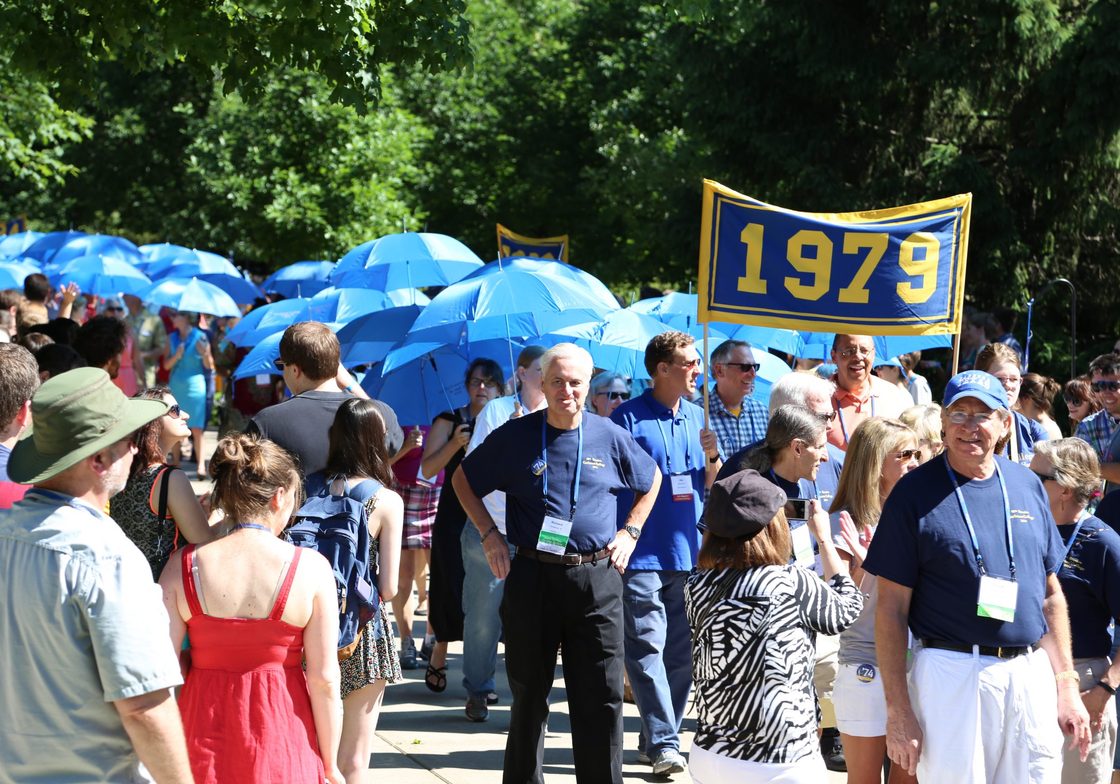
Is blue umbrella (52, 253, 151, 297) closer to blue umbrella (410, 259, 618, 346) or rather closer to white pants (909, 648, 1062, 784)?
blue umbrella (410, 259, 618, 346)

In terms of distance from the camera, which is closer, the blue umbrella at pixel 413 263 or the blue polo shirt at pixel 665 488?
the blue polo shirt at pixel 665 488

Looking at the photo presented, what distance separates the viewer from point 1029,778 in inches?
176

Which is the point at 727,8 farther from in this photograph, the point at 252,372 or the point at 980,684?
the point at 980,684

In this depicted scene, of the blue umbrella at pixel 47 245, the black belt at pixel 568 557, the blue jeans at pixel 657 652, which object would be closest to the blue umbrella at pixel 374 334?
the blue jeans at pixel 657 652

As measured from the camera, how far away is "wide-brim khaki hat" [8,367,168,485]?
10.0 feet

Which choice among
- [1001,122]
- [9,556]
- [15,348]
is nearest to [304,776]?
[9,556]

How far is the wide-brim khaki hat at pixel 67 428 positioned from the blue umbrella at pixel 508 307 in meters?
5.51

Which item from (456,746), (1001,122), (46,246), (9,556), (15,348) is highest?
(1001,122)

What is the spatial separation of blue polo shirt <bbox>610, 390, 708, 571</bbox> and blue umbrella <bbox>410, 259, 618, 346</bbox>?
71.5 inches

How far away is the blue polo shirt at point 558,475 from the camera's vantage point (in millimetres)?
5922

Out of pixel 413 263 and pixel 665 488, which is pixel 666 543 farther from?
pixel 413 263

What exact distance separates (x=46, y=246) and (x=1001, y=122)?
14.9 metres

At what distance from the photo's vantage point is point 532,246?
15711mm

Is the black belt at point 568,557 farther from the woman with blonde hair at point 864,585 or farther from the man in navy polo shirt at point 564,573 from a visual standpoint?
the woman with blonde hair at point 864,585
